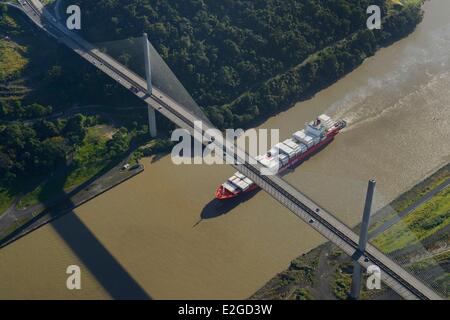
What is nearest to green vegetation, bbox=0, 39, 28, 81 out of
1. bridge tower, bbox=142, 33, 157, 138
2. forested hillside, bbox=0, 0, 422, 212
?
forested hillside, bbox=0, 0, 422, 212

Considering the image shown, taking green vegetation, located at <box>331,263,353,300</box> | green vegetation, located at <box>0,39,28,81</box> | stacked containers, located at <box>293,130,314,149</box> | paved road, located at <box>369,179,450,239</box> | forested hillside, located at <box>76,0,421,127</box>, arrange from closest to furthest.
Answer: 1. paved road, located at <box>369,179,450,239</box>
2. green vegetation, located at <box>331,263,353,300</box>
3. stacked containers, located at <box>293,130,314,149</box>
4. forested hillside, located at <box>76,0,421,127</box>
5. green vegetation, located at <box>0,39,28,81</box>

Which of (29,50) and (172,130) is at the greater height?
(29,50)

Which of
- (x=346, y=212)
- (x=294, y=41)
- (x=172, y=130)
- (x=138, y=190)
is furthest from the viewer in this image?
(x=294, y=41)

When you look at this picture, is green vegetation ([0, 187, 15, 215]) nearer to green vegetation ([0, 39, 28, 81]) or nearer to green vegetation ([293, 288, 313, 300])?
green vegetation ([0, 39, 28, 81])

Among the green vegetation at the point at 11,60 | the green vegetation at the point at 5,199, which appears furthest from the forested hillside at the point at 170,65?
the green vegetation at the point at 5,199

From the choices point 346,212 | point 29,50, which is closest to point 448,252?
point 346,212

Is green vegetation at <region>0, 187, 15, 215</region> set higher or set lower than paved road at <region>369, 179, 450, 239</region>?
lower

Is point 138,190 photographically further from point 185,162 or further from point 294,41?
point 294,41
